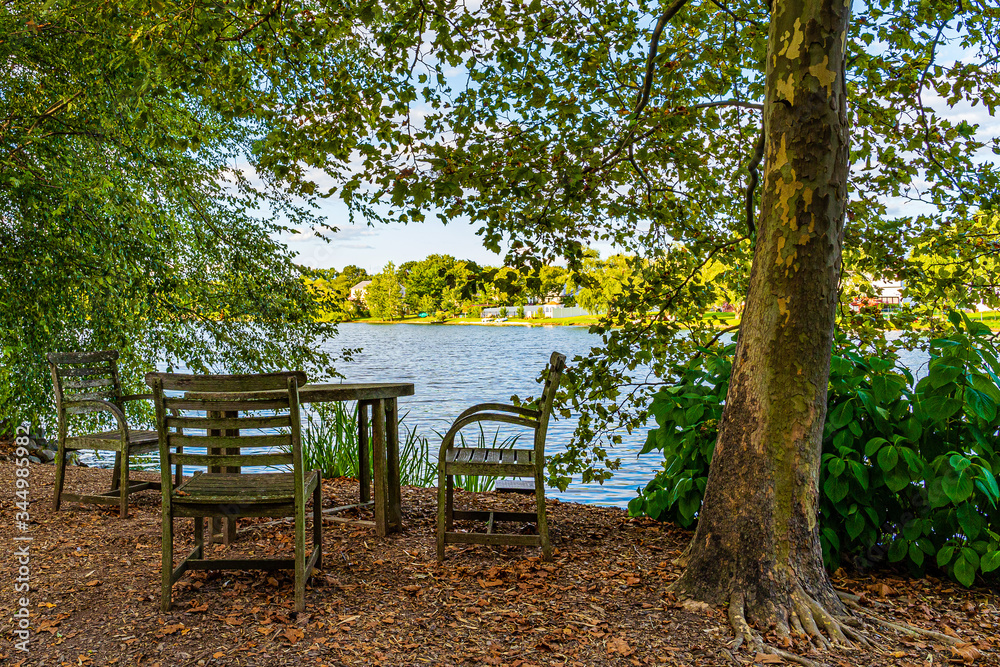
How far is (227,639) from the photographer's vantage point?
104 inches

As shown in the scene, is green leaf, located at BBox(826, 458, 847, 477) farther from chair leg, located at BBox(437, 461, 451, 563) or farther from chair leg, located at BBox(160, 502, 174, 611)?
chair leg, located at BBox(160, 502, 174, 611)

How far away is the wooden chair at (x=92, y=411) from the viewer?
14.1 ft

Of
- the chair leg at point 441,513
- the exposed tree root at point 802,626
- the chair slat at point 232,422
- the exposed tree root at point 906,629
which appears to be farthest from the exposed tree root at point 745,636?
the chair slat at point 232,422

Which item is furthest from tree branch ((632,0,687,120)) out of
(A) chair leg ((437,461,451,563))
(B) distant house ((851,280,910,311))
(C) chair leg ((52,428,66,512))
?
(C) chair leg ((52,428,66,512))

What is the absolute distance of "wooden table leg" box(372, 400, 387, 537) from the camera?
3957mm

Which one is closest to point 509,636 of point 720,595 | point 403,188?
point 720,595

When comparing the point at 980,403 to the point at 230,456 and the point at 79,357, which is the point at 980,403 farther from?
the point at 79,357

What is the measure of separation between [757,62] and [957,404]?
9.47 feet

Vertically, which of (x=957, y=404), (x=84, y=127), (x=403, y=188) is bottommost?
(x=957, y=404)

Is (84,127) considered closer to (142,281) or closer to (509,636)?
(142,281)

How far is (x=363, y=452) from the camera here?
4430 millimetres

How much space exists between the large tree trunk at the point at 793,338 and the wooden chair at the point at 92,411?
3484 millimetres

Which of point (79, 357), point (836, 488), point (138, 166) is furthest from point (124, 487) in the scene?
point (836, 488)

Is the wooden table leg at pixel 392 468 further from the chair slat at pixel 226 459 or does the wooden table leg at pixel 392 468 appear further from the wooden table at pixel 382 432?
the chair slat at pixel 226 459
